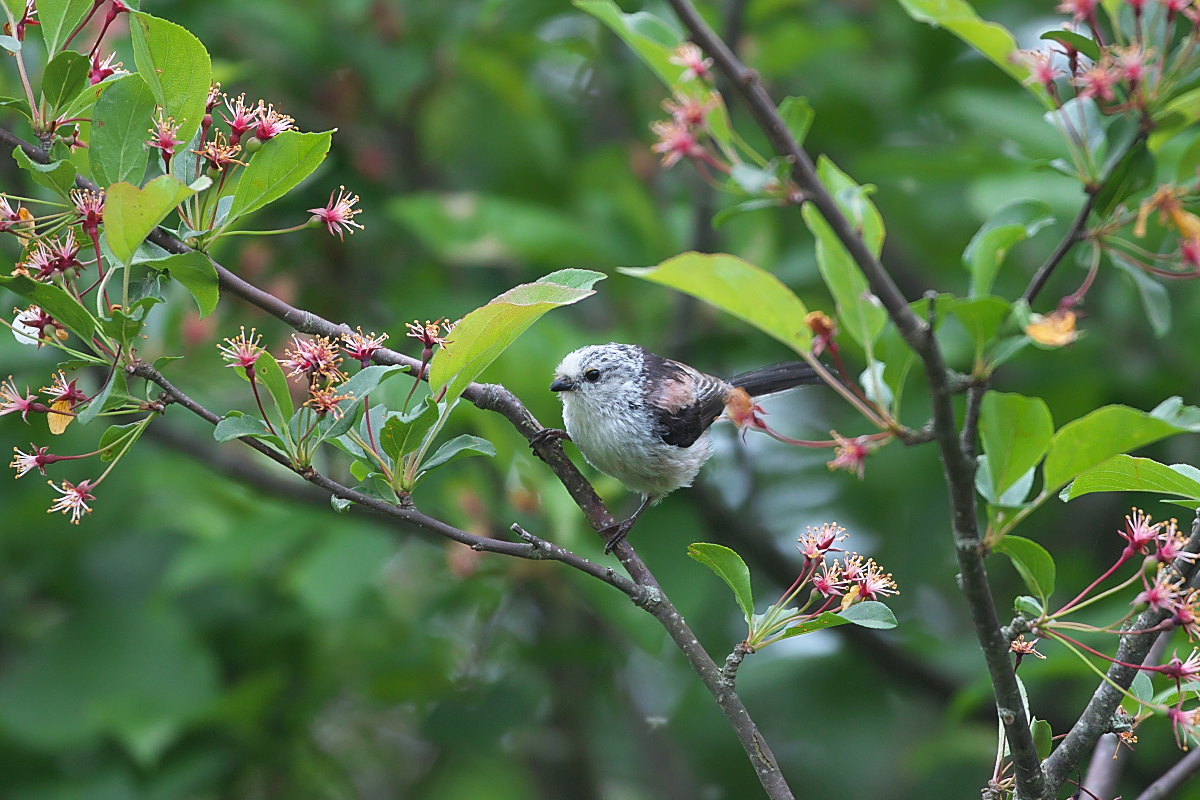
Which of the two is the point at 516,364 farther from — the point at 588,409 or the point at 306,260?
the point at 306,260

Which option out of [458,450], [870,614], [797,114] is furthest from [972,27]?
[458,450]

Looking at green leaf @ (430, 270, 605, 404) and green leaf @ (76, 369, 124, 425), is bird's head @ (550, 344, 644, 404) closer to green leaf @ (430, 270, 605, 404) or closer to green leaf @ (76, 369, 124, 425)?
green leaf @ (430, 270, 605, 404)

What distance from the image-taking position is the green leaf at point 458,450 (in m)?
2.34

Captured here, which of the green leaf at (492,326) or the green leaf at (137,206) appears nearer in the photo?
the green leaf at (137,206)

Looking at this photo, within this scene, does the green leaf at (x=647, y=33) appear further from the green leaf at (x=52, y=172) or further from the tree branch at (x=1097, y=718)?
the tree branch at (x=1097, y=718)

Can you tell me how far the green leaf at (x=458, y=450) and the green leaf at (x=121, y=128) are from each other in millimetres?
776

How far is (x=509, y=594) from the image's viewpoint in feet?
19.5

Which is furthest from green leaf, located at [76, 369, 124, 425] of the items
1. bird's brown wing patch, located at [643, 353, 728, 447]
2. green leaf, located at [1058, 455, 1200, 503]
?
bird's brown wing patch, located at [643, 353, 728, 447]

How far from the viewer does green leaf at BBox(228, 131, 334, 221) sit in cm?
228

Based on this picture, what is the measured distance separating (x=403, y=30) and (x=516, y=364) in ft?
7.21

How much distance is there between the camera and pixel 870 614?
2.27 meters

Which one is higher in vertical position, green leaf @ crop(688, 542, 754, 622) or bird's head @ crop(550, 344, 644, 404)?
green leaf @ crop(688, 542, 754, 622)

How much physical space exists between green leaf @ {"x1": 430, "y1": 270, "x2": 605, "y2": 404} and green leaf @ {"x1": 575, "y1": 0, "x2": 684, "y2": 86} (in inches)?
17.1

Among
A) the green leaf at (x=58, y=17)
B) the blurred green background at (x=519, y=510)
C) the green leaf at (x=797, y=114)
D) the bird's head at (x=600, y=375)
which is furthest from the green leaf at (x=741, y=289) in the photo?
the bird's head at (x=600, y=375)
